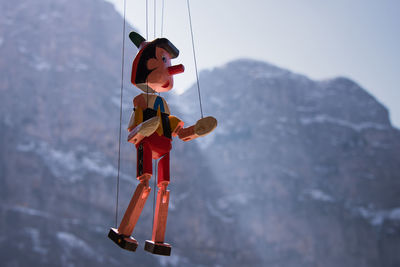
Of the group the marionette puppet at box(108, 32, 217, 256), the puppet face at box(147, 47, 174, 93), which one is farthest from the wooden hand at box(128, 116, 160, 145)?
the puppet face at box(147, 47, 174, 93)

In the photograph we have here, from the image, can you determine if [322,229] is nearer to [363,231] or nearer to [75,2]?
[363,231]

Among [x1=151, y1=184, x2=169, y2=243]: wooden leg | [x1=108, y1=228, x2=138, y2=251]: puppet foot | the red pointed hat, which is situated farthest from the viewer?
the red pointed hat

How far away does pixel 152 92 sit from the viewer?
14.9ft

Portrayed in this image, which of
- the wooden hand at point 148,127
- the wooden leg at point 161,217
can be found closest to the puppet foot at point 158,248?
the wooden leg at point 161,217

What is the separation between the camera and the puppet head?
172 inches

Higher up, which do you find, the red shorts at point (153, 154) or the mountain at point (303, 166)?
the mountain at point (303, 166)

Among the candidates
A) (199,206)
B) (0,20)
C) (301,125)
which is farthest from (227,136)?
(0,20)

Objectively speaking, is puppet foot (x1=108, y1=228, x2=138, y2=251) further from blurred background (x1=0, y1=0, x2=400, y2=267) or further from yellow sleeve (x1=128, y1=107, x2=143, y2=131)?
blurred background (x1=0, y1=0, x2=400, y2=267)

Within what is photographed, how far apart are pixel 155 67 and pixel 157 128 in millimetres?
640

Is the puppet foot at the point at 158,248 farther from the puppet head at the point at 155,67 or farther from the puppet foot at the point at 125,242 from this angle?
the puppet head at the point at 155,67

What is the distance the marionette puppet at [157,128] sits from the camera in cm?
414

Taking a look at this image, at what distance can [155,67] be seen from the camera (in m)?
4.41

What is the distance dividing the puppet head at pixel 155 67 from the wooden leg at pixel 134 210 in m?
0.97

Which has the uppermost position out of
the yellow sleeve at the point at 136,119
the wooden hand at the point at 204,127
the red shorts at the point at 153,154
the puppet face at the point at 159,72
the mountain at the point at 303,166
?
the mountain at the point at 303,166
